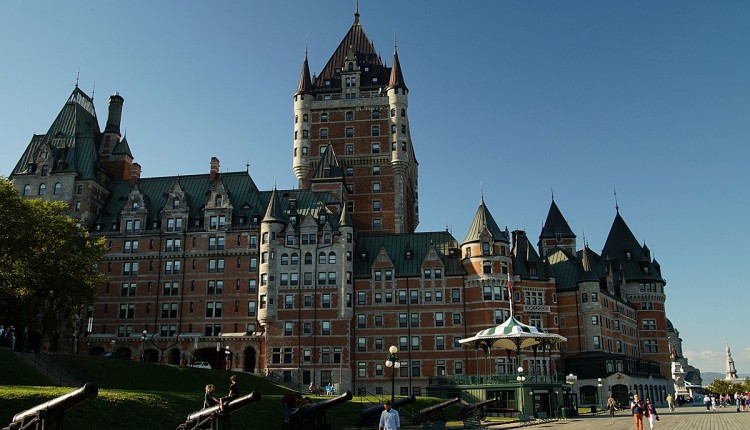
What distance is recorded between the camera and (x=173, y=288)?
8669cm

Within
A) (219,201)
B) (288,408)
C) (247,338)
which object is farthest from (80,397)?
(219,201)

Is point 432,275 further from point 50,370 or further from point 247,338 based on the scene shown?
point 50,370

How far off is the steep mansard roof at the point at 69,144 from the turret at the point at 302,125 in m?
27.8

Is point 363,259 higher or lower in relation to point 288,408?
higher

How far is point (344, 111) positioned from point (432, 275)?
104 feet

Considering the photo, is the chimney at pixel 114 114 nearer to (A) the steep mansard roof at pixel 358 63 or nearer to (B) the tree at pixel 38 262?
(A) the steep mansard roof at pixel 358 63

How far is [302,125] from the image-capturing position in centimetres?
10288

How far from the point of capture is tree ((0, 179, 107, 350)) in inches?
2314

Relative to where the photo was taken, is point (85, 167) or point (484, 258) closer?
point (484, 258)

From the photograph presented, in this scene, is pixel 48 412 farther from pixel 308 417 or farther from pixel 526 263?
pixel 526 263

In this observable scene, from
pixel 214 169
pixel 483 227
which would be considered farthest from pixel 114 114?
pixel 483 227

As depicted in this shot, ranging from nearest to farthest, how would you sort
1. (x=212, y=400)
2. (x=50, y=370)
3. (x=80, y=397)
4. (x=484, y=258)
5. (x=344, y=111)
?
1. (x=80, y=397)
2. (x=212, y=400)
3. (x=50, y=370)
4. (x=484, y=258)
5. (x=344, y=111)

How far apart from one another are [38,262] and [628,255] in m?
90.5

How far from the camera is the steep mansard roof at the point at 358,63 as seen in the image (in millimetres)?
106062
